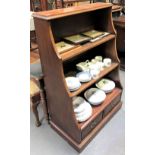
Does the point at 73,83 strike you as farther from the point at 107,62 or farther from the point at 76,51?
the point at 107,62

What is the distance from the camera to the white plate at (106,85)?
1914 millimetres

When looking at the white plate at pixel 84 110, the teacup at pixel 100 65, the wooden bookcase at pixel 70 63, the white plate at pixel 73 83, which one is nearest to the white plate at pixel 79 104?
the white plate at pixel 84 110

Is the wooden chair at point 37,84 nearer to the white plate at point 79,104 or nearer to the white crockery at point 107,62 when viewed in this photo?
the white plate at point 79,104

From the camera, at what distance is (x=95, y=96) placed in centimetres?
180

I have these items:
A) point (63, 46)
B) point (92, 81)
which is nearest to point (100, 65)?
point (92, 81)

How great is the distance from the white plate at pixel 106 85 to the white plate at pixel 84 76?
371 millimetres

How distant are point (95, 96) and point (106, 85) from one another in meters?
0.23

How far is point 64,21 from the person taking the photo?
4.97 feet

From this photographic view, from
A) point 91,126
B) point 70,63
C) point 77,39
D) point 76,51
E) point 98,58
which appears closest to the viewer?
point 76,51

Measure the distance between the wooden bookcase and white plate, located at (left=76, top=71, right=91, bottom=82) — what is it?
0.15 ft

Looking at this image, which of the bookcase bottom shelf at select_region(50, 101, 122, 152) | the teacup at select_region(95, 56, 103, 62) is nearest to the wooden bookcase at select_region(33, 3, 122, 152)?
the bookcase bottom shelf at select_region(50, 101, 122, 152)

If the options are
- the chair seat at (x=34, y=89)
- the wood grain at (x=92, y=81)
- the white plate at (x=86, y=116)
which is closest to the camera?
the wood grain at (x=92, y=81)
